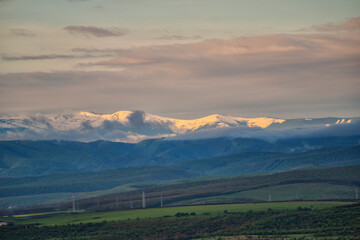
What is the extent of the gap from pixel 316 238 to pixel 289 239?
6.76 m

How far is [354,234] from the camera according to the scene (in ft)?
641

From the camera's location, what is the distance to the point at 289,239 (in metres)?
199

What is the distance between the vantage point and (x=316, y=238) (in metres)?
198

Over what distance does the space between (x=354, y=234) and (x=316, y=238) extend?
31.0 ft

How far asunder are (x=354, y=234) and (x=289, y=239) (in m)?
16.2
